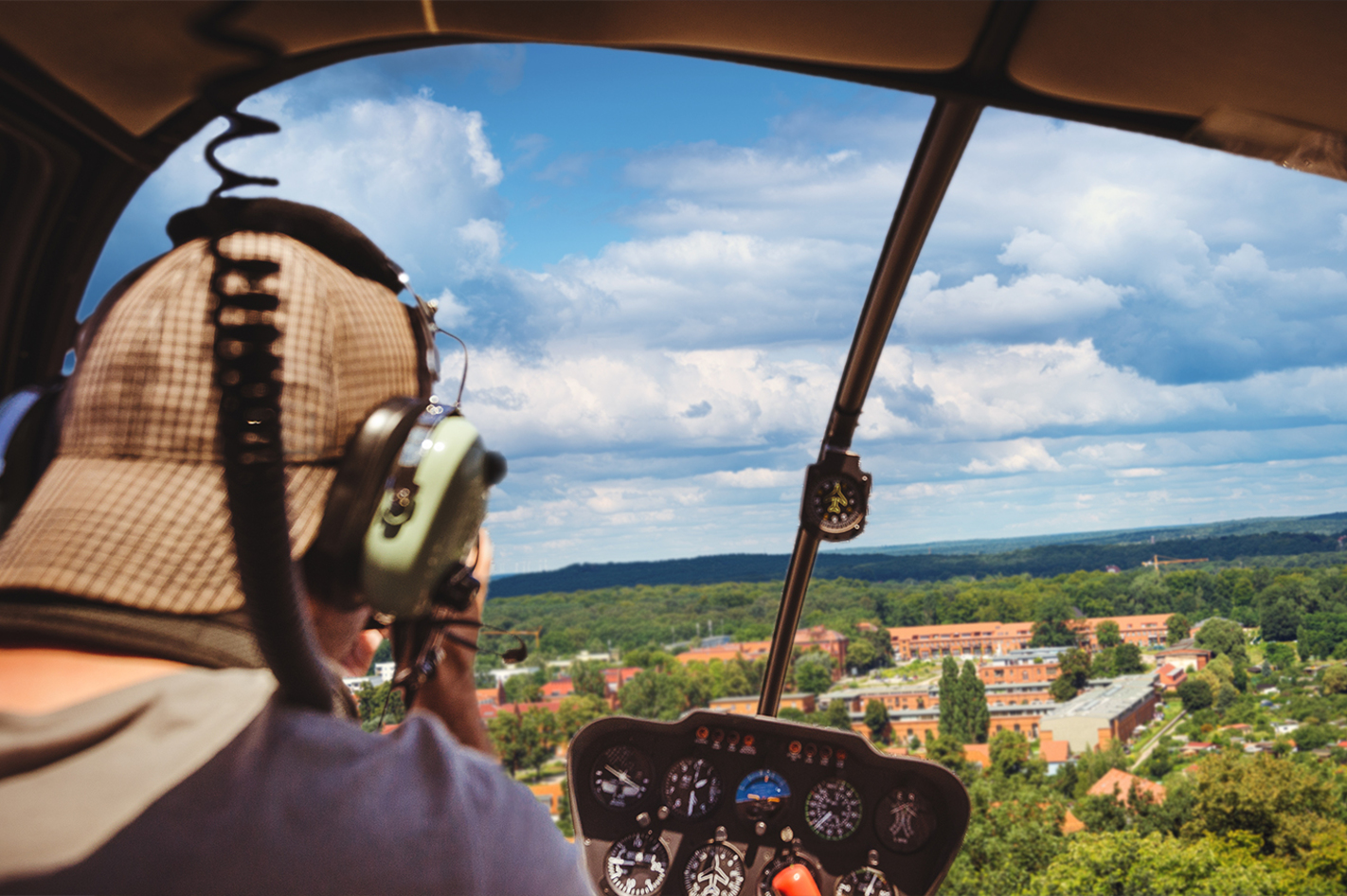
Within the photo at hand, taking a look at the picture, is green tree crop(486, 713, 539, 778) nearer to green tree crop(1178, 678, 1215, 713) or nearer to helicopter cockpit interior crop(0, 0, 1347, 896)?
helicopter cockpit interior crop(0, 0, 1347, 896)

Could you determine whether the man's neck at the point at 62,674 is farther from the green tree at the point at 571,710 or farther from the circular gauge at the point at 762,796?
the green tree at the point at 571,710

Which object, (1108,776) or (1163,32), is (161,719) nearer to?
(1163,32)

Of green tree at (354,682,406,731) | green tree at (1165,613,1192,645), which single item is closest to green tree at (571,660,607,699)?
green tree at (354,682,406,731)

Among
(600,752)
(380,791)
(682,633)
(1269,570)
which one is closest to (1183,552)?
(1269,570)

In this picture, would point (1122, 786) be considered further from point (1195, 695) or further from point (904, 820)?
point (904, 820)

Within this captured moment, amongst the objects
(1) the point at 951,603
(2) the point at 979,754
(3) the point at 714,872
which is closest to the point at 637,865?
(3) the point at 714,872

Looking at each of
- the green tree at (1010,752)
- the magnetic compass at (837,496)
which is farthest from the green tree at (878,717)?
the magnetic compass at (837,496)
